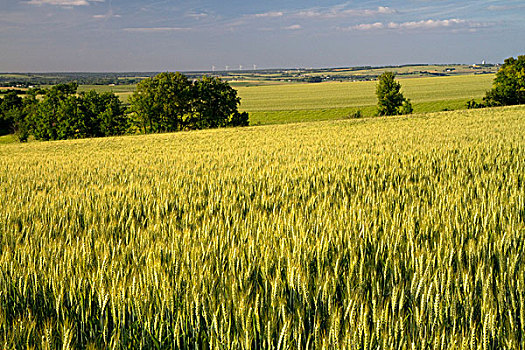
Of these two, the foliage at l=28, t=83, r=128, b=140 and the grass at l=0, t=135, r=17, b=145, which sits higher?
the foliage at l=28, t=83, r=128, b=140

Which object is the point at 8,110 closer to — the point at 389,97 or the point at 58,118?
the point at 58,118

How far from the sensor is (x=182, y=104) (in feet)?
166

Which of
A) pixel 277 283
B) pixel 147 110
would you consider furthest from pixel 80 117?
pixel 277 283

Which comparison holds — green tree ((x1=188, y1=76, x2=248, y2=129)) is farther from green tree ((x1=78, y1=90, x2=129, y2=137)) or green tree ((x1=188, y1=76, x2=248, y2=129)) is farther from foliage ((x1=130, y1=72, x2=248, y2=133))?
green tree ((x1=78, y1=90, x2=129, y2=137))

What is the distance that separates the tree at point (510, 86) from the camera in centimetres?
5378

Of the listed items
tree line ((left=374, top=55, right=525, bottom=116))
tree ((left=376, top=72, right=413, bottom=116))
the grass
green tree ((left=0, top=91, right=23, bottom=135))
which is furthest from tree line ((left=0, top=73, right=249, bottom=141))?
tree line ((left=374, top=55, right=525, bottom=116))

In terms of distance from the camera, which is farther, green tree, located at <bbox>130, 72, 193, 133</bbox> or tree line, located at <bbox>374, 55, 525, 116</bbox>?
tree line, located at <bbox>374, 55, 525, 116</bbox>

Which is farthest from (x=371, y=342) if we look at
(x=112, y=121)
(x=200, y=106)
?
(x=112, y=121)

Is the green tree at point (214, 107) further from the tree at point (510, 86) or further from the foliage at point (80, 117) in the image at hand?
the tree at point (510, 86)

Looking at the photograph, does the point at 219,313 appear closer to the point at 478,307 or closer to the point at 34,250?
the point at 478,307

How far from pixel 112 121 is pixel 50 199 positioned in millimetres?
54984

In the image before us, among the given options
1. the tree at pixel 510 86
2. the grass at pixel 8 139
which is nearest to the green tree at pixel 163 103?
the grass at pixel 8 139

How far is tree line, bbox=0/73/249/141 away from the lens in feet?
166

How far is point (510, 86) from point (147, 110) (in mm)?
44965
